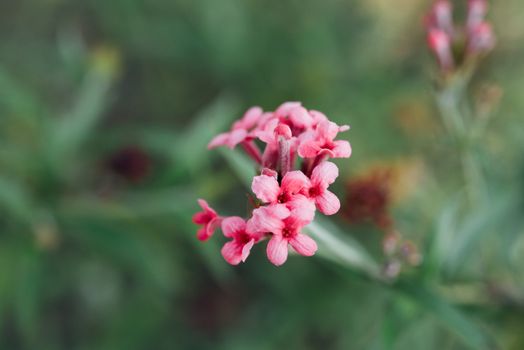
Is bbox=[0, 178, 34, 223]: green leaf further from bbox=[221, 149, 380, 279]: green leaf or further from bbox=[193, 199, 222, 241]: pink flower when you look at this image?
bbox=[193, 199, 222, 241]: pink flower

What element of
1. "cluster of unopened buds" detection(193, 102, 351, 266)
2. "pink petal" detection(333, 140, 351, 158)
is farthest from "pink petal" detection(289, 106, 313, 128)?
"pink petal" detection(333, 140, 351, 158)

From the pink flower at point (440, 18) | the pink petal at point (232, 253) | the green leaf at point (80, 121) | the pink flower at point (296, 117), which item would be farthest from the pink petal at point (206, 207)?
the green leaf at point (80, 121)

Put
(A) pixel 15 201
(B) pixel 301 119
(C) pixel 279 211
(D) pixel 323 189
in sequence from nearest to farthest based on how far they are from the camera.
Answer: (C) pixel 279 211 → (D) pixel 323 189 → (B) pixel 301 119 → (A) pixel 15 201

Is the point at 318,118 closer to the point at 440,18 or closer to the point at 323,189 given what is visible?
the point at 323,189

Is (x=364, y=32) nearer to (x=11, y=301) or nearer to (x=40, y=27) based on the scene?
(x=40, y=27)

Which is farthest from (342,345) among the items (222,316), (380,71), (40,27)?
(40,27)

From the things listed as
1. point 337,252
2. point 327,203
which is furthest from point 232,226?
point 337,252

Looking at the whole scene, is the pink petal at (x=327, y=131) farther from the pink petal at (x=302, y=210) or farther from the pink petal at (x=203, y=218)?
the pink petal at (x=203, y=218)
